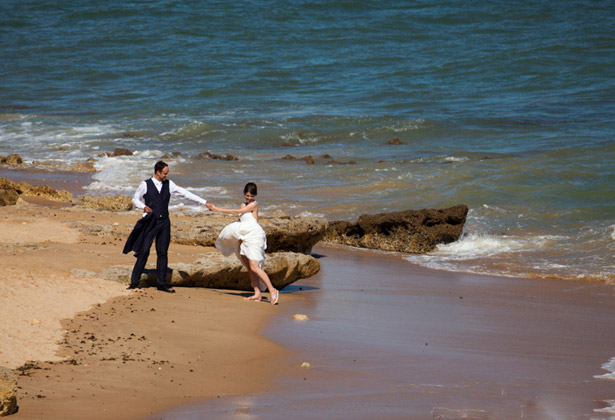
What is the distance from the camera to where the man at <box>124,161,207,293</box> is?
854 cm

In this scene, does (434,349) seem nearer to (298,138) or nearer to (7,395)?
(7,395)

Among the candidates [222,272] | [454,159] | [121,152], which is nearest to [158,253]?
[222,272]

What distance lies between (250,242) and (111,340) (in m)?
→ 2.58

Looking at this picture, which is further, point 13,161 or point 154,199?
point 13,161

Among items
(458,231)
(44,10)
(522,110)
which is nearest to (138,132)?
(522,110)

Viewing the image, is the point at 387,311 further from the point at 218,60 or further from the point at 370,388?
the point at 218,60

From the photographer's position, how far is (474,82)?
36156 mm

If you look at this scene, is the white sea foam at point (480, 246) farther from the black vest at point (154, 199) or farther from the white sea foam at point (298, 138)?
the white sea foam at point (298, 138)

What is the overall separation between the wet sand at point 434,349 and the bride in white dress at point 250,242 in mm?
424

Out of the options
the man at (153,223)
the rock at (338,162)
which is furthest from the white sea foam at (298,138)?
the man at (153,223)

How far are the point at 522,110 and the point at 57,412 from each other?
27.2 m

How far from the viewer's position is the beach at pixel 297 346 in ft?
17.8

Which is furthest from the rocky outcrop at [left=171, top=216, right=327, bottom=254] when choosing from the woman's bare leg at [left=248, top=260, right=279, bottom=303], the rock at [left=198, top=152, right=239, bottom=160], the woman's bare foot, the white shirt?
the rock at [left=198, top=152, right=239, bottom=160]

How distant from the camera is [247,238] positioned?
8844 mm
